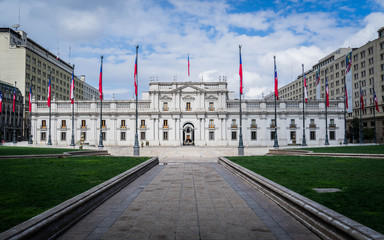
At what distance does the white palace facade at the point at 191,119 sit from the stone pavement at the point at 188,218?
2040 inches

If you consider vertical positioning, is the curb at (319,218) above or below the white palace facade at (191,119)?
Answer: below

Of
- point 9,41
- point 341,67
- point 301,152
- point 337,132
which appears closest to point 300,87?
point 341,67

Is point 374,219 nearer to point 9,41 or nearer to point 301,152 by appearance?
point 301,152

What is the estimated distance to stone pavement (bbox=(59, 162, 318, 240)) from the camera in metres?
5.39

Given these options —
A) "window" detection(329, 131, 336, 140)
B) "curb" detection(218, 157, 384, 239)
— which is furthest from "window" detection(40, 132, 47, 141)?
"curb" detection(218, 157, 384, 239)

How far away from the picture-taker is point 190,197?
8.82 meters

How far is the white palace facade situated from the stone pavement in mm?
51814

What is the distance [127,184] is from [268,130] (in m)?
53.9

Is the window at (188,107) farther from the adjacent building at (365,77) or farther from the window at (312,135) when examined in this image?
the window at (312,135)

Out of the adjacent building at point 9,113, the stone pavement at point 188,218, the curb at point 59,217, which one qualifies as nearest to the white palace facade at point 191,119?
the adjacent building at point 9,113

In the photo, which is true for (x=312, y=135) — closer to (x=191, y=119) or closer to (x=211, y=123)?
(x=211, y=123)

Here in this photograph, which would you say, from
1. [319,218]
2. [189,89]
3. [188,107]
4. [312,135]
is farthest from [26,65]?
[319,218]

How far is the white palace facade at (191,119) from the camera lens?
61.3m

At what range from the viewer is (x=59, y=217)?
5.39 meters
